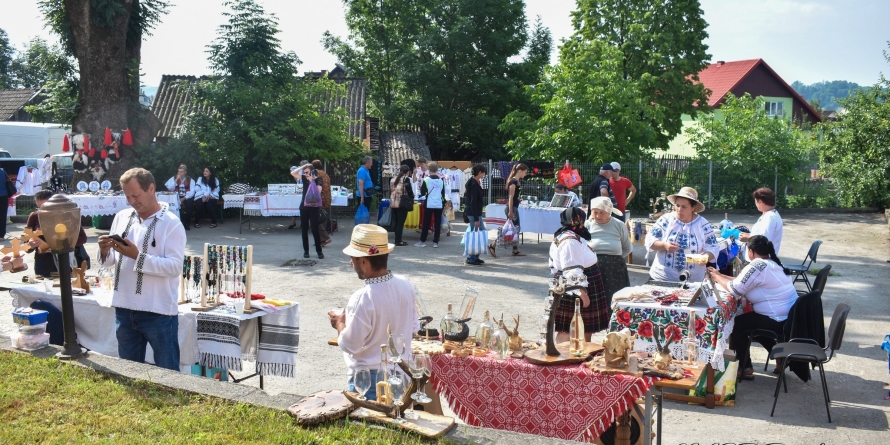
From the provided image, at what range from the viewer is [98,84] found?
18.4m

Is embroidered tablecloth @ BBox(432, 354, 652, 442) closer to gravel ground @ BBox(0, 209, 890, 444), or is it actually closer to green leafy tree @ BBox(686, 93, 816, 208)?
gravel ground @ BBox(0, 209, 890, 444)

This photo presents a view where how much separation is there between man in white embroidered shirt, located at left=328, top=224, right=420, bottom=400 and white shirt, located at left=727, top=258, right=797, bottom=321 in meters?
3.72

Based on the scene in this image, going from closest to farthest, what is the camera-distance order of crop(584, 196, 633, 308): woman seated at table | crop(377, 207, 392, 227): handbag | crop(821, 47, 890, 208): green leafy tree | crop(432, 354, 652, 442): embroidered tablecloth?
1. crop(432, 354, 652, 442): embroidered tablecloth
2. crop(584, 196, 633, 308): woman seated at table
3. crop(377, 207, 392, 227): handbag
4. crop(821, 47, 890, 208): green leafy tree

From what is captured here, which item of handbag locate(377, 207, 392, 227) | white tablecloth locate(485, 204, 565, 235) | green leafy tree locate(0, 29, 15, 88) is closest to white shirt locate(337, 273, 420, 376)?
white tablecloth locate(485, 204, 565, 235)

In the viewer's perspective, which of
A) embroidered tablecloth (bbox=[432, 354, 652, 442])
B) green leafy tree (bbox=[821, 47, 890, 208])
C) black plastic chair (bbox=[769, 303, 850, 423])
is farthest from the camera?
green leafy tree (bbox=[821, 47, 890, 208])

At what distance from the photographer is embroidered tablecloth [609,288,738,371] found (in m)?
6.12

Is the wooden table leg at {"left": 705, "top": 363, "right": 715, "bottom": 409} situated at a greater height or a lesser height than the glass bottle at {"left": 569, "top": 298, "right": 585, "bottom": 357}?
lesser

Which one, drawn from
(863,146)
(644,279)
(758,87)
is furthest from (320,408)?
(758,87)

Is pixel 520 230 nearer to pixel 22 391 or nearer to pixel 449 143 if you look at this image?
pixel 22 391

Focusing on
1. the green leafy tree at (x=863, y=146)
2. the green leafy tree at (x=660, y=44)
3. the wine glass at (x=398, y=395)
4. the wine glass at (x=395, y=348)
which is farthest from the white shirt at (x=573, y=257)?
the green leafy tree at (x=660, y=44)

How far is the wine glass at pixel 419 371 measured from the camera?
3889mm

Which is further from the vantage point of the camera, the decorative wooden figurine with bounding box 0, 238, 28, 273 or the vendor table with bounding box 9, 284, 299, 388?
the decorative wooden figurine with bounding box 0, 238, 28, 273

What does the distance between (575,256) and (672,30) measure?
24966 mm

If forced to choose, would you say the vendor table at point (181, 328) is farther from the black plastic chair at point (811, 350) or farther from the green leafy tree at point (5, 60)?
the green leafy tree at point (5, 60)
